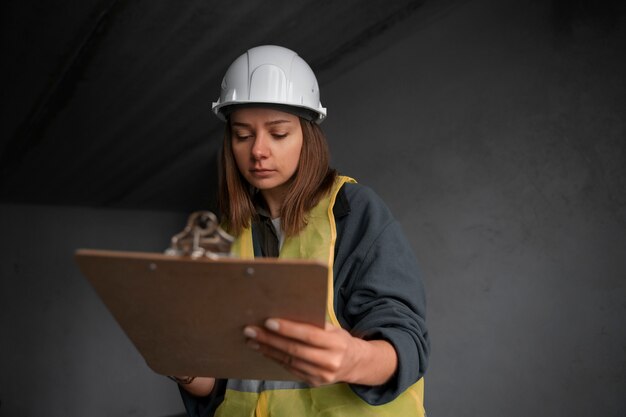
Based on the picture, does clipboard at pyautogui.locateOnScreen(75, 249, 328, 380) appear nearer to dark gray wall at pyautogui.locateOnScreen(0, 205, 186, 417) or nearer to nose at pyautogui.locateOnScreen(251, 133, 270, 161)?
nose at pyautogui.locateOnScreen(251, 133, 270, 161)

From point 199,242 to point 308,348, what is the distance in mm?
217

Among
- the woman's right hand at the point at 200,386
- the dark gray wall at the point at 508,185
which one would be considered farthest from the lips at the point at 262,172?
the dark gray wall at the point at 508,185

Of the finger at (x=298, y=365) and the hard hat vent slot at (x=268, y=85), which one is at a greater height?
the hard hat vent slot at (x=268, y=85)

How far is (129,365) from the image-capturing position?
3574mm

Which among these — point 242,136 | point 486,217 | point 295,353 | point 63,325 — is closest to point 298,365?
point 295,353

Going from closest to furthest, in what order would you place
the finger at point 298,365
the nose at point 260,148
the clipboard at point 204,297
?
1. the clipboard at point 204,297
2. the finger at point 298,365
3. the nose at point 260,148

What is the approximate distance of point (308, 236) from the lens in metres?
1.47

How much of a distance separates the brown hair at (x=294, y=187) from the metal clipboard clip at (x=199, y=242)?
0.54m

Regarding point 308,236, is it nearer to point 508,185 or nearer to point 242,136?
point 242,136

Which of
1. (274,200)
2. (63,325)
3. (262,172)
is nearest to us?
(262,172)

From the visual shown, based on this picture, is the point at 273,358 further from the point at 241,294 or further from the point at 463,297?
the point at 463,297

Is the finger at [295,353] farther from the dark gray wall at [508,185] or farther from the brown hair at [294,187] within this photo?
the dark gray wall at [508,185]

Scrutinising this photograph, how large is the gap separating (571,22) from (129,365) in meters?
2.72

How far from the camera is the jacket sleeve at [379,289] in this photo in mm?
1250
